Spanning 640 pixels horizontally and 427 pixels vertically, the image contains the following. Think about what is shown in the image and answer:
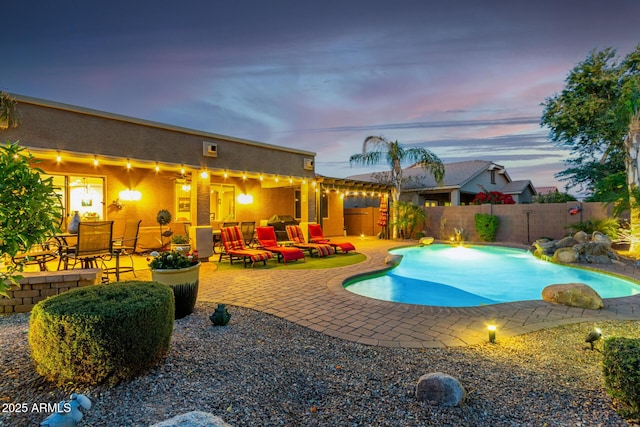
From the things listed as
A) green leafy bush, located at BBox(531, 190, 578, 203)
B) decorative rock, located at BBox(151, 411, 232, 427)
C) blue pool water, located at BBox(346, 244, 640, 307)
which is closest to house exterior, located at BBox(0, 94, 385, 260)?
blue pool water, located at BBox(346, 244, 640, 307)

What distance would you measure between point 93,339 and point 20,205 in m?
1.20

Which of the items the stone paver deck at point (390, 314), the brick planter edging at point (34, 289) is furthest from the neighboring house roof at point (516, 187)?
the brick planter edging at point (34, 289)

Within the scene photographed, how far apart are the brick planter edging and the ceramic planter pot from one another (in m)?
1.60

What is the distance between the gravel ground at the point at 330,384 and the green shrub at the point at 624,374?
0.12 metres

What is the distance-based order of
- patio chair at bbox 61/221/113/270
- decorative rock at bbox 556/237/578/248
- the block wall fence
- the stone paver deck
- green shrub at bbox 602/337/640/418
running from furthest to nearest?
the block wall fence
decorative rock at bbox 556/237/578/248
patio chair at bbox 61/221/113/270
the stone paver deck
green shrub at bbox 602/337/640/418

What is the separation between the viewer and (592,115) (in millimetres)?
17047

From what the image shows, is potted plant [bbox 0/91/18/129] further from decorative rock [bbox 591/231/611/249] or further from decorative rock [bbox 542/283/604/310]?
decorative rock [bbox 591/231/611/249]

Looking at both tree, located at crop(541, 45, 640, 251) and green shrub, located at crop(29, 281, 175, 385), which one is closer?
green shrub, located at crop(29, 281, 175, 385)

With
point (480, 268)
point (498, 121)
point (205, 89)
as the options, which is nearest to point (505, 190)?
point (498, 121)

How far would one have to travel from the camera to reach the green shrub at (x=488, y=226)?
50.6ft

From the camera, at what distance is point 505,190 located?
24.6 m

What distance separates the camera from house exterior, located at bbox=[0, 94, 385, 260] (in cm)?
709

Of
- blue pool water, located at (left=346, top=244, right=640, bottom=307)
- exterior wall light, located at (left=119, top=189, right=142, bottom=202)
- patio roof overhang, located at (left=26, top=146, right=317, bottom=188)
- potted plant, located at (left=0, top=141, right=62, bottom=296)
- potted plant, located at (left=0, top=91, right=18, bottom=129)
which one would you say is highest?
potted plant, located at (left=0, top=91, right=18, bottom=129)

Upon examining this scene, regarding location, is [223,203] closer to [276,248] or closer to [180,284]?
[276,248]
